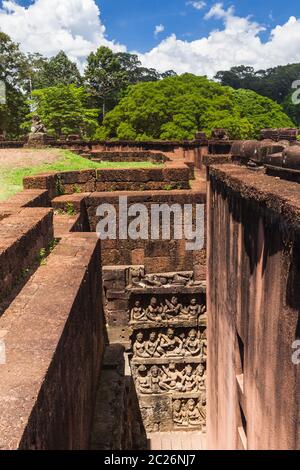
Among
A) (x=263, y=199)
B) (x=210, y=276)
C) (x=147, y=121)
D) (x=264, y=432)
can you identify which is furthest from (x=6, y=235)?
(x=147, y=121)

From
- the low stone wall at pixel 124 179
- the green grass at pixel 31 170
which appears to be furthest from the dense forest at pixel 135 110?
the low stone wall at pixel 124 179

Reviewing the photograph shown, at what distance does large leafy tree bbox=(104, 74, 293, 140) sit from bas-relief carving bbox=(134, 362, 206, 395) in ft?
61.7

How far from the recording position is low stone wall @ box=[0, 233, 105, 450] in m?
1.91

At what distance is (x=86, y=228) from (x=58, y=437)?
5.05m

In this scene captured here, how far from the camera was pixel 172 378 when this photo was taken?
7824 mm

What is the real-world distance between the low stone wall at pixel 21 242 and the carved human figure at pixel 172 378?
4.13 meters

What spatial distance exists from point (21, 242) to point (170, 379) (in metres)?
5.22

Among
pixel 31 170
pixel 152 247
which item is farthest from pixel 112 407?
pixel 31 170

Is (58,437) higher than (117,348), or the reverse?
(58,437)

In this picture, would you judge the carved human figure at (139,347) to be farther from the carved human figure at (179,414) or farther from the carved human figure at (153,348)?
the carved human figure at (179,414)

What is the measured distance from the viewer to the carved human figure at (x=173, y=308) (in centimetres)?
762

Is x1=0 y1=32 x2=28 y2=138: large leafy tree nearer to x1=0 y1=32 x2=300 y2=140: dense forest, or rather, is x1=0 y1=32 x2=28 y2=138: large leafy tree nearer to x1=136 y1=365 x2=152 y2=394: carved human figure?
x1=0 y1=32 x2=300 y2=140: dense forest

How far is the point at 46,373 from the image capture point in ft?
6.98

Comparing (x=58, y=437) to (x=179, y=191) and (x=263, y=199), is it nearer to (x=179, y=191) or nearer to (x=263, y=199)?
(x=263, y=199)
